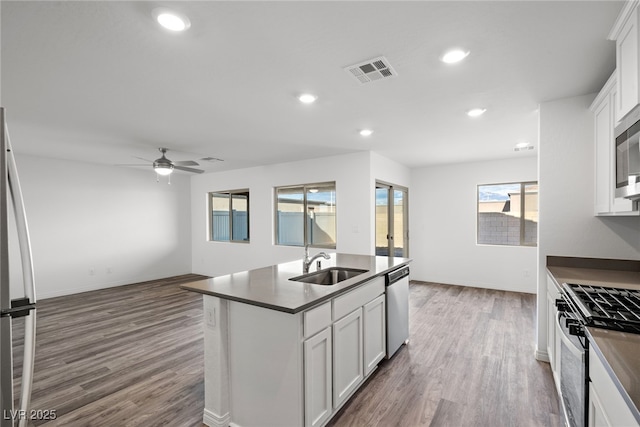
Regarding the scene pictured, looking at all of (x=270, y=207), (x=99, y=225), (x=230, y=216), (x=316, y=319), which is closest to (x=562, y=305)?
(x=316, y=319)

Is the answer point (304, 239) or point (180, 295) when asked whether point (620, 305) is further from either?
point (180, 295)

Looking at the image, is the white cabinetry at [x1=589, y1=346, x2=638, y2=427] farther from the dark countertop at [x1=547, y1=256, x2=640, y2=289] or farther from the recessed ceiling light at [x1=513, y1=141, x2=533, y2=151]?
the recessed ceiling light at [x1=513, y1=141, x2=533, y2=151]

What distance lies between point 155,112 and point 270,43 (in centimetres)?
184

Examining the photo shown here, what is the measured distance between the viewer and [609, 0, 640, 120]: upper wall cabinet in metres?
1.51

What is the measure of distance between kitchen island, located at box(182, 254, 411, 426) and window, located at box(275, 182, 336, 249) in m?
3.18

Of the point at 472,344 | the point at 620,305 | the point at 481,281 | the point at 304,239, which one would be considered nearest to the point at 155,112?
the point at 304,239

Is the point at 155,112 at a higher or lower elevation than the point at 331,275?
higher

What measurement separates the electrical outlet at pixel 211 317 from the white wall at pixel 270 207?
322 cm

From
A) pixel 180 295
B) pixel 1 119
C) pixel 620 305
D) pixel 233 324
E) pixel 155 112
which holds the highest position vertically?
pixel 155 112

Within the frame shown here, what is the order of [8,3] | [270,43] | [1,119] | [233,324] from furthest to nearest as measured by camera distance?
[233,324] < [270,43] < [8,3] < [1,119]

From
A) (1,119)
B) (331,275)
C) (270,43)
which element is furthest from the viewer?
(331,275)

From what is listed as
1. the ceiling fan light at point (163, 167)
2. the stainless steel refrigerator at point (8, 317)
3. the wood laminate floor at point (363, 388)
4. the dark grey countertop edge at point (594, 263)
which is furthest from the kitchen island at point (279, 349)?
the ceiling fan light at point (163, 167)

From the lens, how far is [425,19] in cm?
165

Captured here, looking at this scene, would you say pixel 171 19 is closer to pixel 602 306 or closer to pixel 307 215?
pixel 602 306
